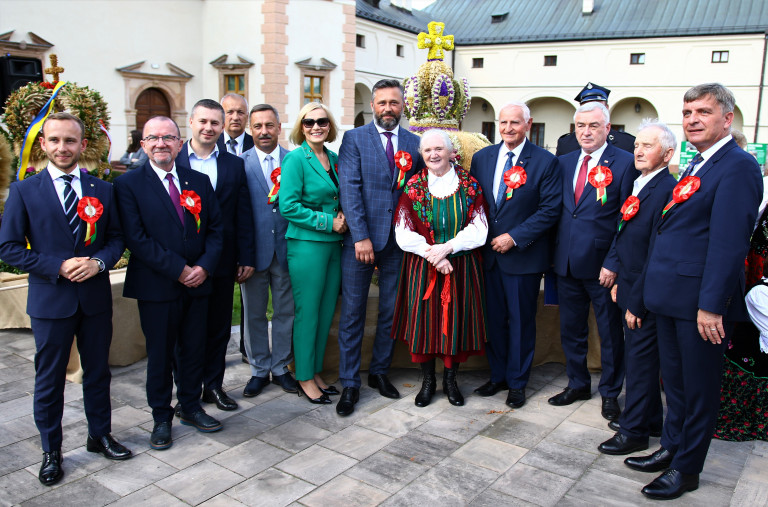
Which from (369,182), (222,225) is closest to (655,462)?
(369,182)

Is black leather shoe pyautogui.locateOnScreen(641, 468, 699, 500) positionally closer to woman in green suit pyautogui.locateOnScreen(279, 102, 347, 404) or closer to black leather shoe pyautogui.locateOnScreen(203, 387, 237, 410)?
woman in green suit pyautogui.locateOnScreen(279, 102, 347, 404)

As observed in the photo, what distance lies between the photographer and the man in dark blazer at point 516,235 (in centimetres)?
390

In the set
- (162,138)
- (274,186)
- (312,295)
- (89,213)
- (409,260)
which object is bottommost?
(312,295)

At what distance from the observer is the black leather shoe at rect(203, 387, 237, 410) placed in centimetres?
400

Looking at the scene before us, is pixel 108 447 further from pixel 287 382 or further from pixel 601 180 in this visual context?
pixel 601 180

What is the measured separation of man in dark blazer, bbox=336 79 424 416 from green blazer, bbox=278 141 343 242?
0.37ft

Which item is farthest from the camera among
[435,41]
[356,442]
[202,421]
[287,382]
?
[435,41]

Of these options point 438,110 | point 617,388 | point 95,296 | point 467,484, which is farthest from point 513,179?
point 95,296

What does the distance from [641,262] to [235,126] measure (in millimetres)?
2928

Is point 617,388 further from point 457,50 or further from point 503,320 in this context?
point 457,50

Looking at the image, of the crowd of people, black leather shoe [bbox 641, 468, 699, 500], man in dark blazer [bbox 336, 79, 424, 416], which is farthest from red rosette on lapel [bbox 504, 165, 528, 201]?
black leather shoe [bbox 641, 468, 699, 500]

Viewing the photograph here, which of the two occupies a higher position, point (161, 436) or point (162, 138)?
Result: point (162, 138)

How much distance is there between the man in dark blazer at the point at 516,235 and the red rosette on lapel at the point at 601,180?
9.6 inches

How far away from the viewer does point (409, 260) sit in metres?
3.98
